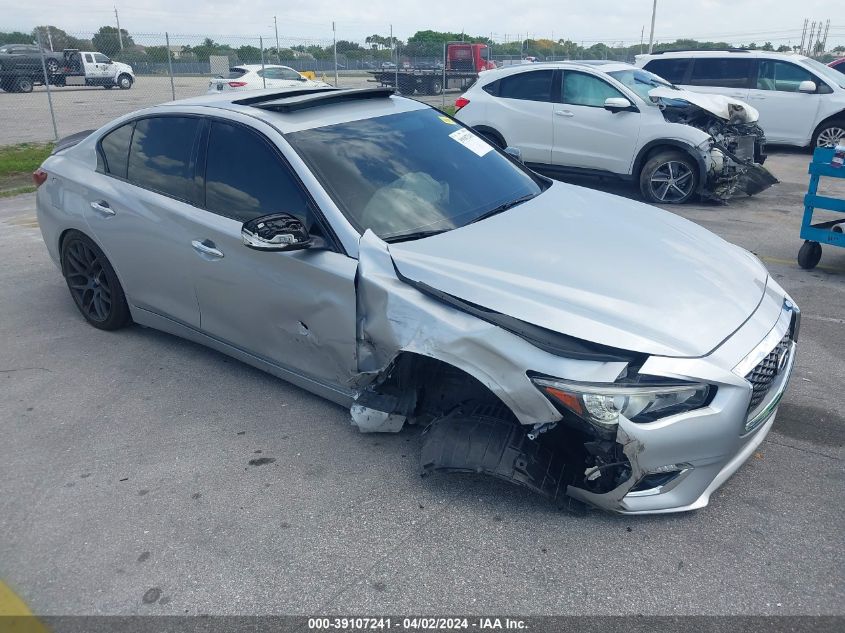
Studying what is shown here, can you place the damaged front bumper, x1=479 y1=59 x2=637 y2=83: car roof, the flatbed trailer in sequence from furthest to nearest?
the flatbed trailer
x1=479 y1=59 x2=637 y2=83: car roof
the damaged front bumper

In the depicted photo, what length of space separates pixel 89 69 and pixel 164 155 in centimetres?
3280

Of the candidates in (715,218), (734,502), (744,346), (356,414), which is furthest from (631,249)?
(715,218)

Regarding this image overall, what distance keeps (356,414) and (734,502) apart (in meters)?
1.80

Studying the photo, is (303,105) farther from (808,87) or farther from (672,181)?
(808,87)

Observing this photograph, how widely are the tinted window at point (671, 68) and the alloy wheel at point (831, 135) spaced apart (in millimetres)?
2639

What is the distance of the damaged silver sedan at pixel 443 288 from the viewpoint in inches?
112

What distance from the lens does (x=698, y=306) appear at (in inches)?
123

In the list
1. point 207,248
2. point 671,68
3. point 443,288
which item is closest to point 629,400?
point 443,288

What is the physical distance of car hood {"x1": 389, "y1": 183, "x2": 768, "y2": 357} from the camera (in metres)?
2.93

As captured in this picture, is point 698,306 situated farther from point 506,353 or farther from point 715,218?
point 715,218

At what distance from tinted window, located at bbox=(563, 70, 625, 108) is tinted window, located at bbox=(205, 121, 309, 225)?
679 centimetres

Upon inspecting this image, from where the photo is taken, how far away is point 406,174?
3945 millimetres

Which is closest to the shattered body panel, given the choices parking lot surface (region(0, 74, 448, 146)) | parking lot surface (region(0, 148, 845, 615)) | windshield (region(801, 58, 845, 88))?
windshield (region(801, 58, 845, 88))

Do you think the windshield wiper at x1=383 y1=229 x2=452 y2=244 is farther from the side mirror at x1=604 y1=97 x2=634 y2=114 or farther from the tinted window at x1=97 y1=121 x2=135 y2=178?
the side mirror at x1=604 y1=97 x2=634 y2=114
